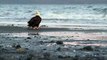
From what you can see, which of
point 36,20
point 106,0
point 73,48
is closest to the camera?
point 73,48

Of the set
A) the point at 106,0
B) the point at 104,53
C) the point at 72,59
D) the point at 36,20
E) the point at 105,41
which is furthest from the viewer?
the point at 106,0

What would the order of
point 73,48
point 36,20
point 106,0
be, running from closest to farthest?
point 73,48 < point 36,20 < point 106,0

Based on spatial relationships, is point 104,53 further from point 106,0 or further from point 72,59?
point 106,0

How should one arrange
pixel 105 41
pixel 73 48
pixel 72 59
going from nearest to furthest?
1. pixel 72 59
2. pixel 73 48
3. pixel 105 41

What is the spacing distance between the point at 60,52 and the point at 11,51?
1.79m

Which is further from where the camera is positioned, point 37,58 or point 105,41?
point 105,41

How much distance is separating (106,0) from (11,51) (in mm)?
148894

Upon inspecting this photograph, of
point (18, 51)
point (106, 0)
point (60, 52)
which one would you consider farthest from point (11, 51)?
point (106, 0)

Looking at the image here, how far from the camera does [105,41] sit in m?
22.2

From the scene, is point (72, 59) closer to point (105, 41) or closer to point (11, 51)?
point (11, 51)

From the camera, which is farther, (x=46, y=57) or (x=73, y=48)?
(x=73, y=48)

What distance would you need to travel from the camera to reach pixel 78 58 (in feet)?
49.6

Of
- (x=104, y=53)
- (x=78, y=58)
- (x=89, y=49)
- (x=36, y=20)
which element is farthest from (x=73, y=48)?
(x=36, y=20)

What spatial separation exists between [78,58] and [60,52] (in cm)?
222
